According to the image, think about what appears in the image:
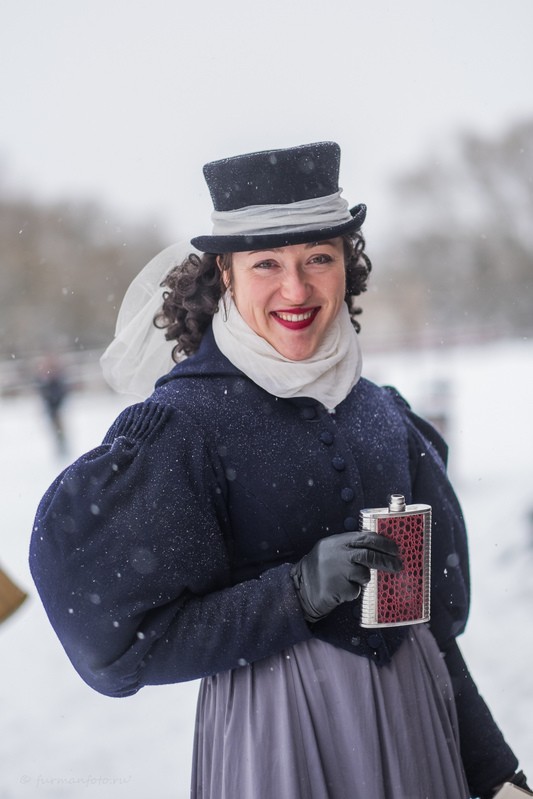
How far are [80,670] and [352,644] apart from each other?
1.26 feet

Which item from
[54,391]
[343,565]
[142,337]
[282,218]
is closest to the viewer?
[343,565]

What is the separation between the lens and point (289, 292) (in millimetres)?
1198

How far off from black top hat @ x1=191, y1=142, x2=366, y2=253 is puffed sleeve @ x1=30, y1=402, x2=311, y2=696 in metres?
0.27

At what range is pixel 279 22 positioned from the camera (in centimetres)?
173

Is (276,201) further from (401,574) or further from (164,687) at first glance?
(164,687)

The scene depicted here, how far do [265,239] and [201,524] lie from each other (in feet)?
1.31

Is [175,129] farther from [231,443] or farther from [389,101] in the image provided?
[231,443]

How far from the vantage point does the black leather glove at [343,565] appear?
109cm

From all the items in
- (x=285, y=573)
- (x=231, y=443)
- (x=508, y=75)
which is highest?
(x=508, y=75)

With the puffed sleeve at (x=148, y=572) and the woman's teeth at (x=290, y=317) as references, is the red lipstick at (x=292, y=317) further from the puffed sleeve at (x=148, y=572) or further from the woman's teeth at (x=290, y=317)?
the puffed sleeve at (x=148, y=572)

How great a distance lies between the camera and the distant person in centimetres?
423

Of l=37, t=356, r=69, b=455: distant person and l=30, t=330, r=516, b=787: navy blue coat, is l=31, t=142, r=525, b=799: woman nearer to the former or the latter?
l=30, t=330, r=516, b=787: navy blue coat

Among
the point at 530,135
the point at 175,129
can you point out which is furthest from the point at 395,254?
the point at 175,129

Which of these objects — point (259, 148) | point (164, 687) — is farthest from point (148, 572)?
point (164, 687)
